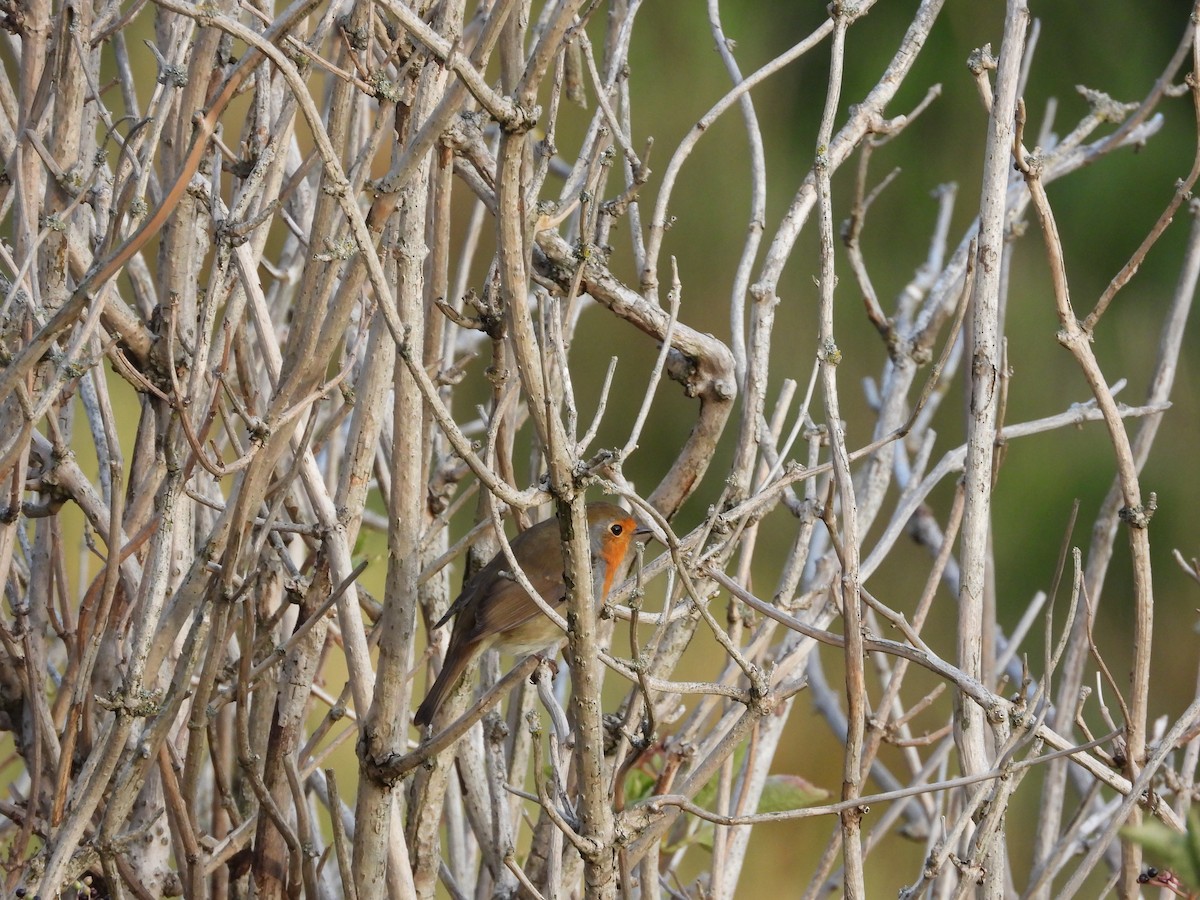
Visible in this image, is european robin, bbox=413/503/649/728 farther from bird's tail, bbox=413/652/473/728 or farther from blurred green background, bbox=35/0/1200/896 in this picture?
blurred green background, bbox=35/0/1200/896

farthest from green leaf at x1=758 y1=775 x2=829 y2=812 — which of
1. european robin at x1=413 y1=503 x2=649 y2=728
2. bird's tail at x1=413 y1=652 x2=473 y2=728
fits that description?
bird's tail at x1=413 y1=652 x2=473 y2=728

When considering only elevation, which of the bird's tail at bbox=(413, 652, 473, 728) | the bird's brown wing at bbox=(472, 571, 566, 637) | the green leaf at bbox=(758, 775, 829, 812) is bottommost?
the green leaf at bbox=(758, 775, 829, 812)

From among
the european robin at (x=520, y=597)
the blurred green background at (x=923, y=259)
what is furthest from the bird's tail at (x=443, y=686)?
the blurred green background at (x=923, y=259)

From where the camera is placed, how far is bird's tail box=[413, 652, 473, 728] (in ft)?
5.92

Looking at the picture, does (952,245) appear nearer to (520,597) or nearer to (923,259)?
(923,259)

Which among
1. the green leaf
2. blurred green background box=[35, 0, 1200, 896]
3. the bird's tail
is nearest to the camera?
the bird's tail

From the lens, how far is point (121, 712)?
4.35 ft

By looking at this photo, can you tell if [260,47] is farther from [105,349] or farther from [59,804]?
[59,804]

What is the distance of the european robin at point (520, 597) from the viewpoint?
1.84 meters

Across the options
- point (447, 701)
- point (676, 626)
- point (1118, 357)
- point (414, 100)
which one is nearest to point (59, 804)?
point (447, 701)

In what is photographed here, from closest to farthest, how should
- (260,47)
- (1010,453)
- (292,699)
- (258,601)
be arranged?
(260,47) < (292,699) < (258,601) < (1010,453)

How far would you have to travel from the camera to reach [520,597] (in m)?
1.91

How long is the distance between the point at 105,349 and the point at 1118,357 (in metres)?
3.82

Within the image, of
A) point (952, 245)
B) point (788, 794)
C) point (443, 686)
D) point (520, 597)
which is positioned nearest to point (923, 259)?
point (952, 245)
